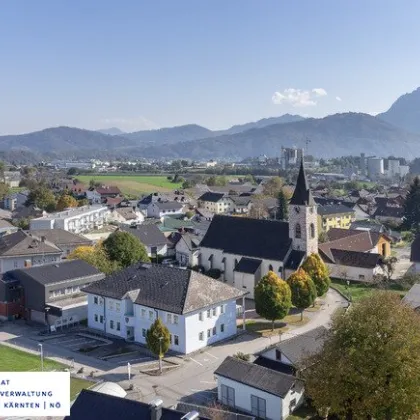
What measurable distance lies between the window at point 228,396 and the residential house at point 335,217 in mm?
55583

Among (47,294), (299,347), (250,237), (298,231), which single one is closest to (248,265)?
(250,237)

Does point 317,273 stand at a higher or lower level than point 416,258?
higher

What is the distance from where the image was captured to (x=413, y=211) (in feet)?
277

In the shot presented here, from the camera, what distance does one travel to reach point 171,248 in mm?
65875

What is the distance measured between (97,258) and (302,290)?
19083 millimetres

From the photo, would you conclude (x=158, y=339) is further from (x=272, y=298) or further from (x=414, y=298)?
(x=414, y=298)

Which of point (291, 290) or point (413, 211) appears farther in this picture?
point (413, 211)

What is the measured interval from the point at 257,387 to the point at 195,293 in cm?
1018

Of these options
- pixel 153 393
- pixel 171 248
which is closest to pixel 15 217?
pixel 171 248

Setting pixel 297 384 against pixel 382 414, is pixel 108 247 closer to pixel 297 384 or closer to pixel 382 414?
pixel 297 384

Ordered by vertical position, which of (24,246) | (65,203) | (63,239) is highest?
(65,203)

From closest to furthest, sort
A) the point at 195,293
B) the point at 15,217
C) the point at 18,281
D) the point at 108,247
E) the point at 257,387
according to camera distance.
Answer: the point at 257,387
the point at 195,293
the point at 18,281
the point at 108,247
the point at 15,217

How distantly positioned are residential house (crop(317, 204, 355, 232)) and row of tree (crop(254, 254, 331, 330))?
Answer: 1516 inches

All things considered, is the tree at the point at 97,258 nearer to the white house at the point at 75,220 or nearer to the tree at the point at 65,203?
the white house at the point at 75,220
